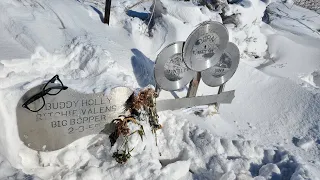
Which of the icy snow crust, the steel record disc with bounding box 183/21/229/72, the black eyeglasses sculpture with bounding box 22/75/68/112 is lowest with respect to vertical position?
the icy snow crust

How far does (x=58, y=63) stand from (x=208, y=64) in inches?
70.9

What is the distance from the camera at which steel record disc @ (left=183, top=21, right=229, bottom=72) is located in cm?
384

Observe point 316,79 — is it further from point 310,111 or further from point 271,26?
point 271,26

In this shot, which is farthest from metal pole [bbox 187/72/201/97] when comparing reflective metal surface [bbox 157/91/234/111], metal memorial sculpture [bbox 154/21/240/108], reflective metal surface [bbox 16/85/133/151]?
reflective metal surface [bbox 16/85/133/151]

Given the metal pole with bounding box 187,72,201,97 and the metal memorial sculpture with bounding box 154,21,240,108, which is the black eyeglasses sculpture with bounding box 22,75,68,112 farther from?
the metal pole with bounding box 187,72,201,97

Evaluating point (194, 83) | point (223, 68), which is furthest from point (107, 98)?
point (223, 68)

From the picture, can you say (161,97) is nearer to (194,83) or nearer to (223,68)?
(194,83)

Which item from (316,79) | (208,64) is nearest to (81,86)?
(208,64)

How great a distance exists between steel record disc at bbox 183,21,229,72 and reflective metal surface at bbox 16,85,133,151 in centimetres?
83

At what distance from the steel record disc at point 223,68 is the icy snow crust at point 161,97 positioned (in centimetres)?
40

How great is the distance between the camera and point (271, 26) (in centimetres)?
759

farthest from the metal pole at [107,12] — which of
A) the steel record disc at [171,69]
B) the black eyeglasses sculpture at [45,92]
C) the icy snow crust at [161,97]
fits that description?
the black eyeglasses sculpture at [45,92]

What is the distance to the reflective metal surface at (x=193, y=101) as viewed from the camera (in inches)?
160

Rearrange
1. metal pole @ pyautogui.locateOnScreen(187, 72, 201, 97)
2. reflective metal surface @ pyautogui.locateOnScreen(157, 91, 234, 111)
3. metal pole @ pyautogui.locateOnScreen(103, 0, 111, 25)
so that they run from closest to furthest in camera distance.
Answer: reflective metal surface @ pyautogui.locateOnScreen(157, 91, 234, 111), metal pole @ pyautogui.locateOnScreen(187, 72, 201, 97), metal pole @ pyautogui.locateOnScreen(103, 0, 111, 25)
